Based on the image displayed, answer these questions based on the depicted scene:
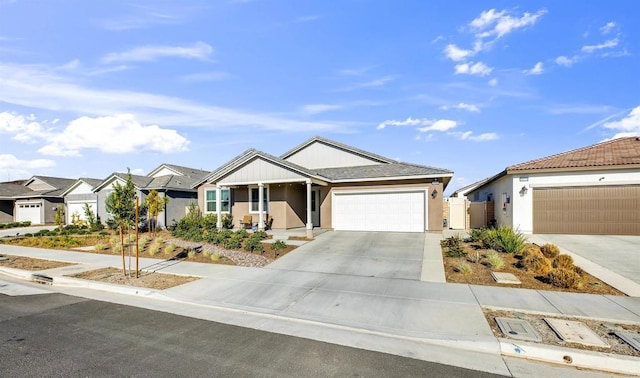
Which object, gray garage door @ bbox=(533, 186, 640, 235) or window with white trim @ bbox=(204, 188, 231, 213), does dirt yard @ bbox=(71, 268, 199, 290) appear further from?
gray garage door @ bbox=(533, 186, 640, 235)

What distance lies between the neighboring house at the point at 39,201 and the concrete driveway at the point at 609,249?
1535 inches

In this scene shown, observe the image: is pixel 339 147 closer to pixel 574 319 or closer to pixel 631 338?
pixel 574 319

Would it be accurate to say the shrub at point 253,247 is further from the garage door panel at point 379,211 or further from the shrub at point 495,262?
the shrub at point 495,262

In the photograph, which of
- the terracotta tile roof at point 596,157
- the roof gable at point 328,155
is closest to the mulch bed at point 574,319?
the terracotta tile roof at point 596,157

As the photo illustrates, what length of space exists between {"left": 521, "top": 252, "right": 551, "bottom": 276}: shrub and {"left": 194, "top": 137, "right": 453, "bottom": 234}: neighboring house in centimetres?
758

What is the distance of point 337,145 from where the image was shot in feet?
70.6

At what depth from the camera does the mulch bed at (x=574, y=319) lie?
4.66m

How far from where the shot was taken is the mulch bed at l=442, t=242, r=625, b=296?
24.9 feet

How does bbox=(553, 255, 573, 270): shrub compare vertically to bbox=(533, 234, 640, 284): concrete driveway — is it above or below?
above

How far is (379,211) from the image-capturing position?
58.9 ft

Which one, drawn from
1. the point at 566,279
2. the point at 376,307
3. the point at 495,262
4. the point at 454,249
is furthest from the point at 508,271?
the point at 376,307

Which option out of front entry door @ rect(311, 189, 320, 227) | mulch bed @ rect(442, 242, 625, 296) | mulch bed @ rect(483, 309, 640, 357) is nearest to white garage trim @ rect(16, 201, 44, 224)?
front entry door @ rect(311, 189, 320, 227)

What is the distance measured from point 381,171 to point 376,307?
1244cm

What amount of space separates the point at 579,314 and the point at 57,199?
4167cm
